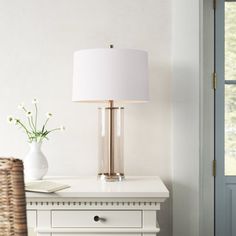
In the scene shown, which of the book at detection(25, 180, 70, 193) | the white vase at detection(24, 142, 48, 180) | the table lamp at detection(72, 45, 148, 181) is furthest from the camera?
the white vase at detection(24, 142, 48, 180)

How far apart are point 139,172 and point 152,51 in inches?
30.1

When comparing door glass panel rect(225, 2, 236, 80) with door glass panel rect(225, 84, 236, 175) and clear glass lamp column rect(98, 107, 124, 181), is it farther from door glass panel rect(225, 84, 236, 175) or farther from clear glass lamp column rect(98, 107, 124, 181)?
clear glass lamp column rect(98, 107, 124, 181)

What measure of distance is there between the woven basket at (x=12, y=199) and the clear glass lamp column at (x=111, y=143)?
56.7 inches

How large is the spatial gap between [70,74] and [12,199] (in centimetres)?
180

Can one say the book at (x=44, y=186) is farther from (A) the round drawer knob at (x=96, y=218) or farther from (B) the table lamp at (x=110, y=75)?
(B) the table lamp at (x=110, y=75)

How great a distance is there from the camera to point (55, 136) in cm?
280

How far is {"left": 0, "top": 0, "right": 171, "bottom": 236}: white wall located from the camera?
279cm

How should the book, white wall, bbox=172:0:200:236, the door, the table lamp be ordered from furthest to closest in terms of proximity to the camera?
1. the door
2. white wall, bbox=172:0:200:236
3. the table lamp
4. the book

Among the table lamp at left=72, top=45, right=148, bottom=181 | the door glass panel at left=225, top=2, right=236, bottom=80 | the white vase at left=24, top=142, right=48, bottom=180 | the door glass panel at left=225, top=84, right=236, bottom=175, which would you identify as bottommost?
the white vase at left=24, top=142, right=48, bottom=180

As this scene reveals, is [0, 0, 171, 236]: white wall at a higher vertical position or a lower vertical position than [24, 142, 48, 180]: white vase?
higher

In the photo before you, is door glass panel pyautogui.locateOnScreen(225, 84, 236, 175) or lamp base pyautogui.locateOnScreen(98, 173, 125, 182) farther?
door glass panel pyautogui.locateOnScreen(225, 84, 236, 175)

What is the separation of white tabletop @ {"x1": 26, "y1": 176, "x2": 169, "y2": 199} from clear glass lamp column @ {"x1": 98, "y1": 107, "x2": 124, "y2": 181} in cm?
7

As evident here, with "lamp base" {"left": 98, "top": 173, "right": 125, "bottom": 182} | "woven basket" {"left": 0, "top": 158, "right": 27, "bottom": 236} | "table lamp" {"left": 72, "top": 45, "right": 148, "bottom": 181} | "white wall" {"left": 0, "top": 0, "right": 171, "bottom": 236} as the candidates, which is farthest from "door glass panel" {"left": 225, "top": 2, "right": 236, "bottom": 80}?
"woven basket" {"left": 0, "top": 158, "right": 27, "bottom": 236}

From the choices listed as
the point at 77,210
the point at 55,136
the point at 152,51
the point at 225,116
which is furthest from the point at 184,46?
the point at 77,210
